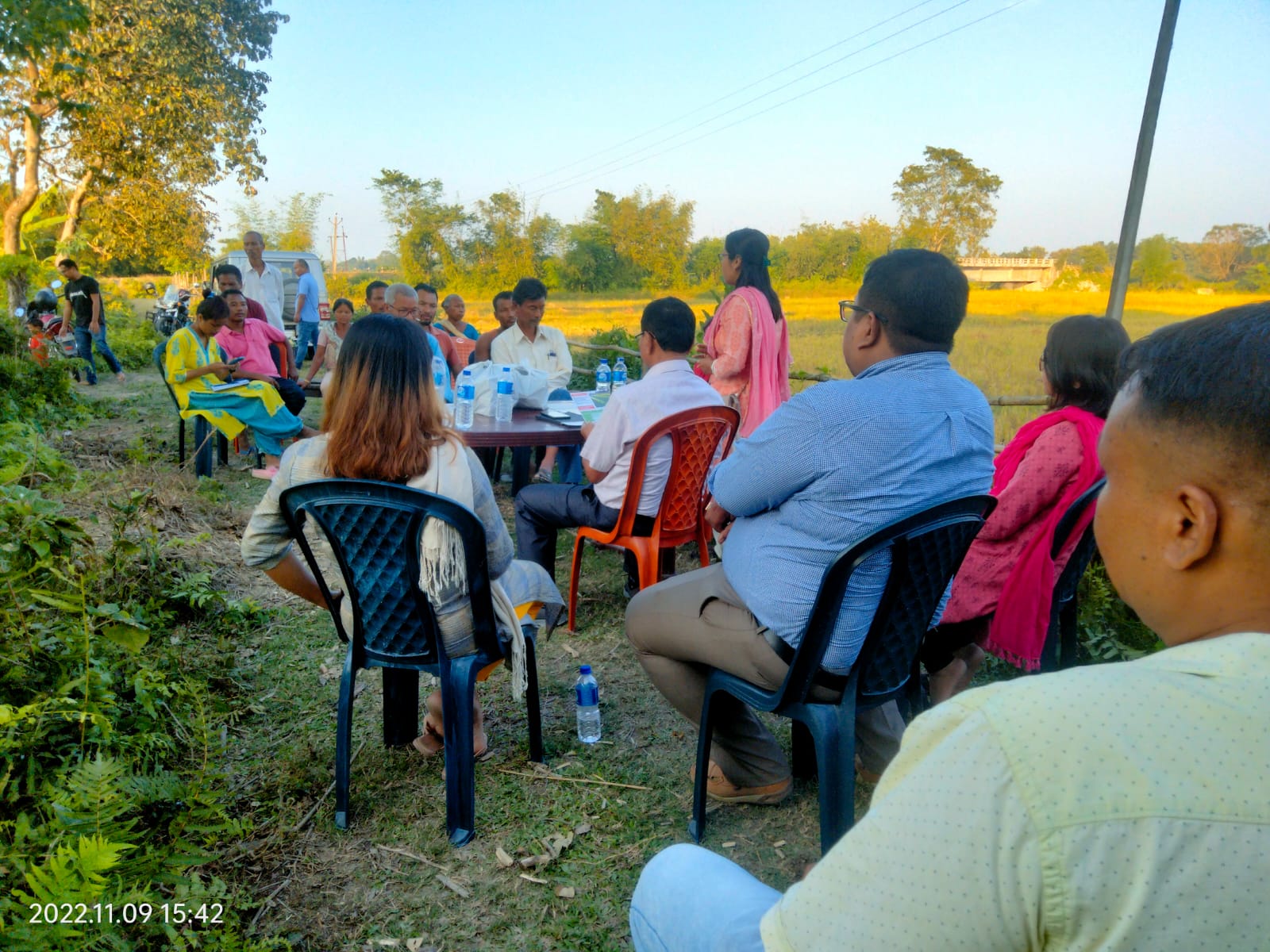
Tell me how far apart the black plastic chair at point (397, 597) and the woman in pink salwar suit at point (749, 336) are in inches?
102

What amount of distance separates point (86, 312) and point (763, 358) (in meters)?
10.7

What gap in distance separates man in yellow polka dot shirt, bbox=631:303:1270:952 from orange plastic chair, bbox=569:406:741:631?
2789 millimetres

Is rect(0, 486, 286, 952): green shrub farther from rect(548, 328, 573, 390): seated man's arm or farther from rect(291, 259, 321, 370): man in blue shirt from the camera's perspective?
rect(291, 259, 321, 370): man in blue shirt

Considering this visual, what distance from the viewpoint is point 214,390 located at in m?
6.32

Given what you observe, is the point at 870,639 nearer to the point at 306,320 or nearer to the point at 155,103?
the point at 306,320

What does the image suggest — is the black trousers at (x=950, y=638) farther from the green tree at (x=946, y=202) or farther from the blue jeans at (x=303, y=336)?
the blue jeans at (x=303, y=336)

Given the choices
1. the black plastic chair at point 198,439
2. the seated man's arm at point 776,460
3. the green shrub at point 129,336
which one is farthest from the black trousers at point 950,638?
the green shrub at point 129,336

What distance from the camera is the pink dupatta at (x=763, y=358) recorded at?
4.52 metres

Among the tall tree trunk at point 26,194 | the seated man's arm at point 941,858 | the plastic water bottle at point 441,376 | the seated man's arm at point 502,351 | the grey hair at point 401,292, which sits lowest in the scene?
the seated man's arm at point 941,858

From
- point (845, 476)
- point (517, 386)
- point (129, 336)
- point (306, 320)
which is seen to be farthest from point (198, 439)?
point (129, 336)

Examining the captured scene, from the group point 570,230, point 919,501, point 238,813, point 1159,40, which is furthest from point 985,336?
point 570,230

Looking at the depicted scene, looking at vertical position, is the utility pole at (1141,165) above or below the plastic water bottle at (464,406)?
above

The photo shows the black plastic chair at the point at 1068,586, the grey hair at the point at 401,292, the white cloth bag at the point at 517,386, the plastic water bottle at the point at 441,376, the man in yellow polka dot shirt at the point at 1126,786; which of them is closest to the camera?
the man in yellow polka dot shirt at the point at 1126,786

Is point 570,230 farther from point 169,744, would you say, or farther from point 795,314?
point 169,744
